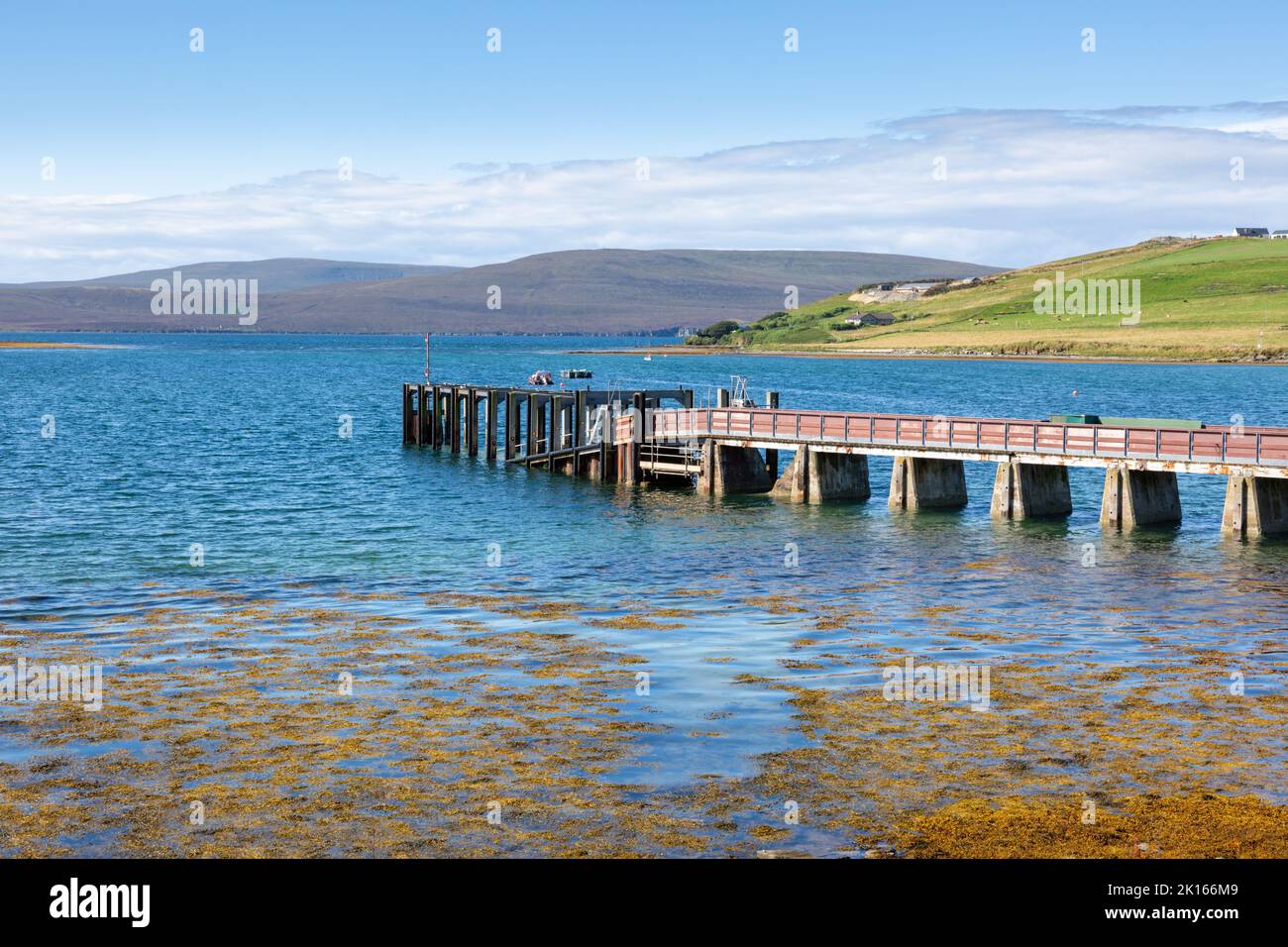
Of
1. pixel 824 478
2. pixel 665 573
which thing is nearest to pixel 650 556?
pixel 665 573

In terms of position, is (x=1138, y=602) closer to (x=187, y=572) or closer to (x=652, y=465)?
(x=187, y=572)

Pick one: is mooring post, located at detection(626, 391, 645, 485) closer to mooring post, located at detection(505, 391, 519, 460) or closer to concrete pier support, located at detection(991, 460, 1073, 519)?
mooring post, located at detection(505, 391, 519, 460)

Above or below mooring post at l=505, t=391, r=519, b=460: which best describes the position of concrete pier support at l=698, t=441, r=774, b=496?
below

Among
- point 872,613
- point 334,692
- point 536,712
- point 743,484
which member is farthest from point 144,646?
point 743,484

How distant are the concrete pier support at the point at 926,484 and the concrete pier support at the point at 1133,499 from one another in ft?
21.1

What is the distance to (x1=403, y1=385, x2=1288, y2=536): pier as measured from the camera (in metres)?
40.7

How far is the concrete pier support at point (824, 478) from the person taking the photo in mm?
51156

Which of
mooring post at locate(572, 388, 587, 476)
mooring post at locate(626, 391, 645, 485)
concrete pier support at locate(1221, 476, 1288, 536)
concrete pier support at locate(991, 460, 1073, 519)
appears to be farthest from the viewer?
mooring post at locate(572, 388, 587, 476)

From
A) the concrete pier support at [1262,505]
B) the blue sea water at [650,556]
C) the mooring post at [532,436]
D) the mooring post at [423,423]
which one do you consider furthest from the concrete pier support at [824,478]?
the mooring post at [423,423]

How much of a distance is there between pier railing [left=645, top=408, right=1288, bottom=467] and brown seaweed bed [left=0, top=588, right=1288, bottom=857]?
596 inches

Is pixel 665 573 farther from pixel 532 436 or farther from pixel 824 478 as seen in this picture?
pixel 532 436

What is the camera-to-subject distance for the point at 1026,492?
4591 cm

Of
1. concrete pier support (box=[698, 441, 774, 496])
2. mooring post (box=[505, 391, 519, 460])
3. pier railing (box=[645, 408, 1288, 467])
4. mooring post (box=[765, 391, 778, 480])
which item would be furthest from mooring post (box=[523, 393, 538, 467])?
mooring post (box=[765, 391, 778, 480])
